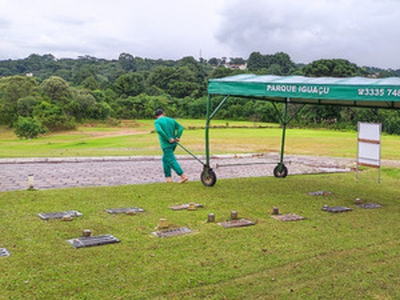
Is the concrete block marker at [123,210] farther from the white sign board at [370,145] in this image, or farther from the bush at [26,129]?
the bush at [26,129]

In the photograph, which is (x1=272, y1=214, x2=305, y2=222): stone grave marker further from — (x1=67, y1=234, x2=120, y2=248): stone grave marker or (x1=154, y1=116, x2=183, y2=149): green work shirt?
(x1=154, y1=116, x2=183, y2=149): green work shirt

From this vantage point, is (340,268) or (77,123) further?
(77,123)

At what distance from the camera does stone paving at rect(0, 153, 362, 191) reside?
1294cm

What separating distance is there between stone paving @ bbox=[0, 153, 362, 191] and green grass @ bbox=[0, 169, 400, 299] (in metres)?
2.04

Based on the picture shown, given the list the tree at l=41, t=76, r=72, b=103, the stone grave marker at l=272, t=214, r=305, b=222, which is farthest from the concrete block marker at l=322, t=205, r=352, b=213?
the tree at l=41, t=76, r=72, b=103

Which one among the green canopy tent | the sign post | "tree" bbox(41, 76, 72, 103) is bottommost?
the sign post

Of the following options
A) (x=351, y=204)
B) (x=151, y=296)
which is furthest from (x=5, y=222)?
(x=351, y=204)

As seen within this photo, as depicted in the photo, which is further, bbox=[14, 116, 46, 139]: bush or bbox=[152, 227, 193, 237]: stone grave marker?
bbox=[14, 116, 46, 139]: bush

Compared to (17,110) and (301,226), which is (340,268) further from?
(17,110)

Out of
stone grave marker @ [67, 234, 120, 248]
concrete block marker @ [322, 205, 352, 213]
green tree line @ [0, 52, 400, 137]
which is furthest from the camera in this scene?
green tree line @ [0, 52, 400, 137]

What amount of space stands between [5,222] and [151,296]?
3.95 metres

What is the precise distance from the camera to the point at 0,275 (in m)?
5.68

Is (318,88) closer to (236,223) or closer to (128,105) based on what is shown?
(236,223)

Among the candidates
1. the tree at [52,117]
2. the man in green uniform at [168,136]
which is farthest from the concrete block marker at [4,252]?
the tree at [52,117]
